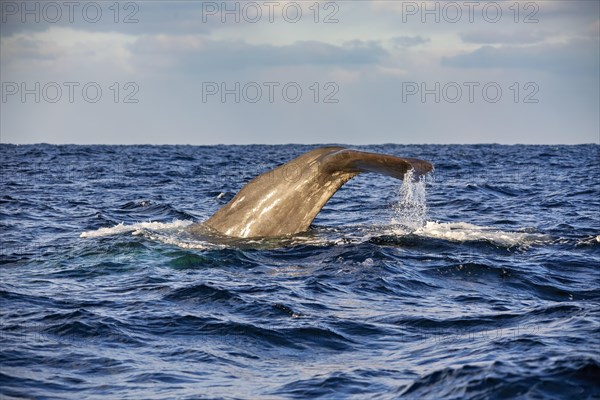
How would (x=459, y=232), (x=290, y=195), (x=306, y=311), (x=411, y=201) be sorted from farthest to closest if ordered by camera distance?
(x=459, y=232) < (x=411, y=201) < (x=290, y=195) < (x=306, y=311)

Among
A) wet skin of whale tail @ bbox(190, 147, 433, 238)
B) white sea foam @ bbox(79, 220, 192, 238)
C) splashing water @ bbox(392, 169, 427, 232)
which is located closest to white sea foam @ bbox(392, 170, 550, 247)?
splashing water @ bbox(392, 169, 427, 232)

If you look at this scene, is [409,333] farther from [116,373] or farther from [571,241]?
[571,241]

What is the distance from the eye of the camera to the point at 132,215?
18641 mm

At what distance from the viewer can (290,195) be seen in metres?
12.5

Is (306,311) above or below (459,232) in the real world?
below

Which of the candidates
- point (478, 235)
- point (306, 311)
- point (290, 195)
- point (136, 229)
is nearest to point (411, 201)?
point (478, 235)

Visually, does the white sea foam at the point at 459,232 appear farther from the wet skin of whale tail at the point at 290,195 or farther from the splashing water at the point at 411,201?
the wet skin of whale tail at the point at 290,195

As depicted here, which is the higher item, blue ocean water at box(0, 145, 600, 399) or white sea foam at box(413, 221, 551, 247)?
white sea foam at box(413, 221, 551, 247)

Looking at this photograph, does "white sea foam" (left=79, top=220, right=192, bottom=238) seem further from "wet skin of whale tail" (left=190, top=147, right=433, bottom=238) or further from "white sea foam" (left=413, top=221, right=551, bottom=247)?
"white sea foam" (left=413, top=221, right=551, bottom=247)

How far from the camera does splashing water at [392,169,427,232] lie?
11.1 meters

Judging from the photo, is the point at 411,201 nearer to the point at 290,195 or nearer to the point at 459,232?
the point at 459,232

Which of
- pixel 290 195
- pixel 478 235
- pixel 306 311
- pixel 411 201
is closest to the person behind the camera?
pixel 306 311

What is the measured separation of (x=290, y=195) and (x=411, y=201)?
1983 mm

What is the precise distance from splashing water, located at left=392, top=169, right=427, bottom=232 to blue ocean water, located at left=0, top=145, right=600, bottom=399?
7 cm
